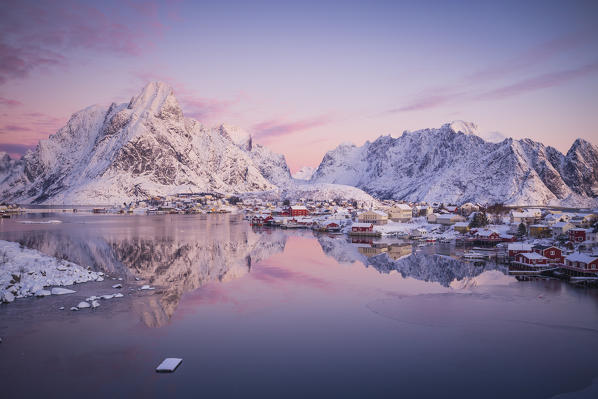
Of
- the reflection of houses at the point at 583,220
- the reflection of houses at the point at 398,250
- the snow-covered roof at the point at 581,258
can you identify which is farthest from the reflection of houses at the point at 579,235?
the reflection of houses at the point at 398,250

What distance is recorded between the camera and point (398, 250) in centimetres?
Answer: 4722

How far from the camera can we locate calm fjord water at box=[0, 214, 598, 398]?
45.9ft

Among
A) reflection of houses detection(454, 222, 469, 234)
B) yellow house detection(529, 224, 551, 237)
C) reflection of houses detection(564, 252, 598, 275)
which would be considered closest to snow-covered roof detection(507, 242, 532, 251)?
reflection of houses detection(564, 252, 598, 275)

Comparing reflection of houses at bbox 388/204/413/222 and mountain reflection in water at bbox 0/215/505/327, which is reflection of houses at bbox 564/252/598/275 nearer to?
mountain reflection in water at bbox 0/215/505/327

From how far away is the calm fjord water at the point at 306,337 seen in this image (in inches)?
551

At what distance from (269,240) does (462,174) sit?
128 meters

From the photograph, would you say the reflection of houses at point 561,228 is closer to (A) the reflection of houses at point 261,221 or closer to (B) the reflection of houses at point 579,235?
(B) the reflection of houses at point 579,235

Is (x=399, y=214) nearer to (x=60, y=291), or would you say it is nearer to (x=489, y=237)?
(x=489, y=237)

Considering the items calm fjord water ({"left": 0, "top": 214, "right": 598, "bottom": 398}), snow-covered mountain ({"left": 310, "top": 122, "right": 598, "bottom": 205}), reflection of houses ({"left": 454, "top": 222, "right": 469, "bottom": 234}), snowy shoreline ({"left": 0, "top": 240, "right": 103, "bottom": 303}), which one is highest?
snow-covered mountain ({"left": 310, "top": 122, "right": 598, "bottom": 205})

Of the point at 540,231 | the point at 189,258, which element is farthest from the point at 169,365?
the point at 540,231

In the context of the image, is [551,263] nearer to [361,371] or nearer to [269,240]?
[361,371]

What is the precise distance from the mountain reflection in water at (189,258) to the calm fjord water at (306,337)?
362 millimetres

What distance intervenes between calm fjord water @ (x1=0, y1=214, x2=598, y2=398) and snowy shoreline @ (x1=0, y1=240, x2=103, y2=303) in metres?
1.13

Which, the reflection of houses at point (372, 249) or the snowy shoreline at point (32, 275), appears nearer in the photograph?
the snowy shoreline at point (32, 275)
